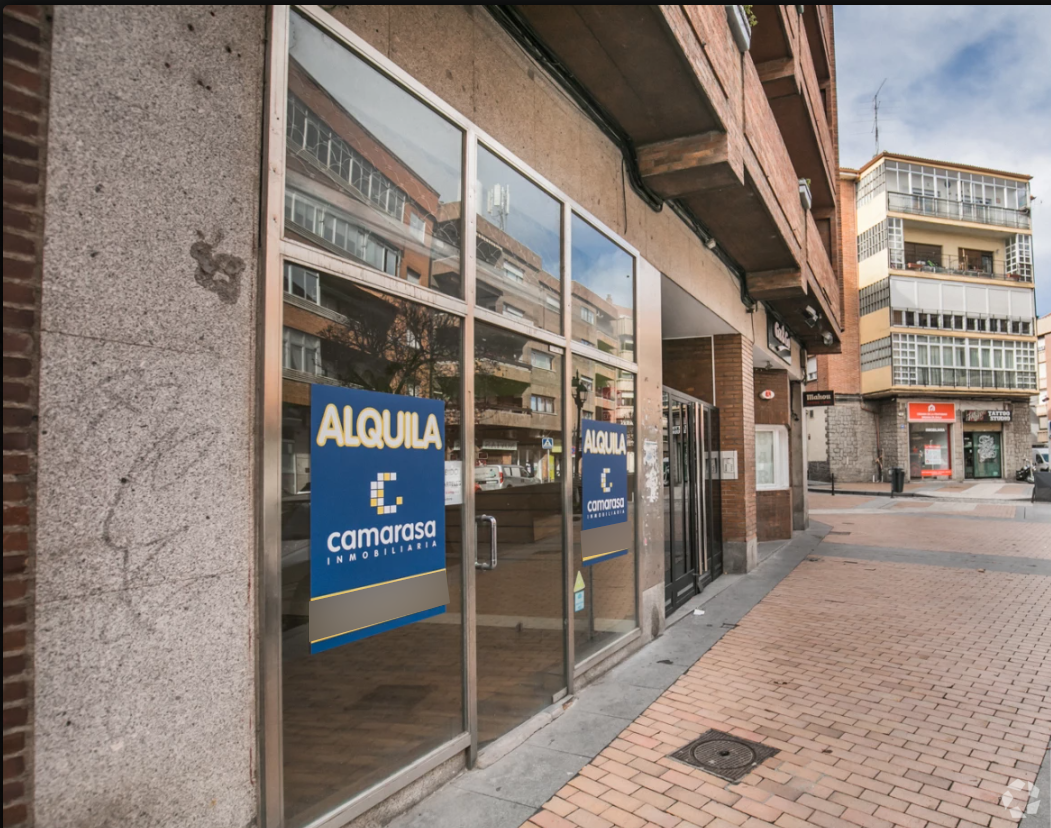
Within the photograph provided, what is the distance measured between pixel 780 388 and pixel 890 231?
1092 inches

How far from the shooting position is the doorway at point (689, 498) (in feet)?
27.0

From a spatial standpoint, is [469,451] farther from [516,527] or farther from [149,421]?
[149,421]

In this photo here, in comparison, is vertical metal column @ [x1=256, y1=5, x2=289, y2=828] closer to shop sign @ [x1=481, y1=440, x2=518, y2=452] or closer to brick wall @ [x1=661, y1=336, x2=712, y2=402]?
shop sign @ [x1=481, y1=440, x2=518, y2=452]

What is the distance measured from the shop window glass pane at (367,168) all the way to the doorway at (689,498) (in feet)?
15.5

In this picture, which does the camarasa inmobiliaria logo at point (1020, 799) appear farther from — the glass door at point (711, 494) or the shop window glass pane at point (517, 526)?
the glass door at point (711, 494)

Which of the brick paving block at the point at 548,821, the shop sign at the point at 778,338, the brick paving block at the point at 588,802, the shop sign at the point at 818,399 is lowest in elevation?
the brick paving block at the point at 588,802

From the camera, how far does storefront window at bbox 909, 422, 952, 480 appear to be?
120 feet

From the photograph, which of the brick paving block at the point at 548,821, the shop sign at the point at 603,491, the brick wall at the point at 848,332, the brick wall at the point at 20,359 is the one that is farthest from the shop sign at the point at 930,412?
the brick wall at the point at 20,359

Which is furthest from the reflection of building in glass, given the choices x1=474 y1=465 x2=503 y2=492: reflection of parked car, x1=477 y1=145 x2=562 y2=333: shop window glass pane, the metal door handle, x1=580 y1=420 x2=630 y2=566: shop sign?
x1=580 y1=420 x2=630 y2=566: shop sign

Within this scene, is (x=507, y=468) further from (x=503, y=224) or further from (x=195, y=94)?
(x=195, y=94)

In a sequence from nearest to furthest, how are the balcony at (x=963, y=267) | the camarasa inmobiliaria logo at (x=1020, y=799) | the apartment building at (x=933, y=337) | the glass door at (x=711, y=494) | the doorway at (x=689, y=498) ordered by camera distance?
the camarasa inmobiliaria logo at (x=1020, y=799) → the doorway at (x=689, y=498) → the glass door at (x=711, y=494) → the apartment building at (x=933, y=337) → the balcony at (x=963, y=267)

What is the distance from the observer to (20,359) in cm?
198

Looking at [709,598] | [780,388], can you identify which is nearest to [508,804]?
[709,598]

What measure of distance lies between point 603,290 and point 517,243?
142cm
